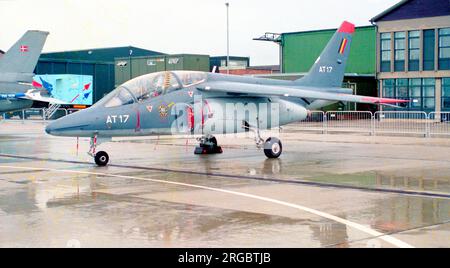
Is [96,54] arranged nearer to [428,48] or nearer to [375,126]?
[428,48]

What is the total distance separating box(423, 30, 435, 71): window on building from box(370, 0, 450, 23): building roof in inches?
58.8

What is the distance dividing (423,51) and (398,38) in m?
2.57

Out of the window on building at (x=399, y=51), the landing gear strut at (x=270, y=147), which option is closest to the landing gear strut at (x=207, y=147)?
the landing gear strut at (x=270, y=147)

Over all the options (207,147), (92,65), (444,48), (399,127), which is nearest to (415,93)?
(444,48)

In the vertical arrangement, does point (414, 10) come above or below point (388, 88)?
above

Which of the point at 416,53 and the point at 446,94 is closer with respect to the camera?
the point at 446,94

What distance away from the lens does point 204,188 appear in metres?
12.6

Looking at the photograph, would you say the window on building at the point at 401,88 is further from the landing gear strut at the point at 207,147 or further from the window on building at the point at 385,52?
the landing gear strut at the point at 207,147

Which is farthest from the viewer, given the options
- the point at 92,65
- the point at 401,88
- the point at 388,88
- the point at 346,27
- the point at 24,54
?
the point at 92,65

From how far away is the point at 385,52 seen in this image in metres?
52.4

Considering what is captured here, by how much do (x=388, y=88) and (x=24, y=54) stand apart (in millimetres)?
32503
